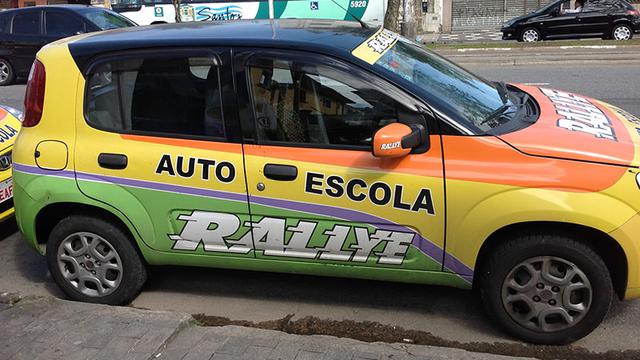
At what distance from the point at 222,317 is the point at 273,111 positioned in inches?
49.5

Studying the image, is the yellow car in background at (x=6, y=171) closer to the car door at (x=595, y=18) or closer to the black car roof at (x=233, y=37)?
the black car roof at (x=233, y=37)

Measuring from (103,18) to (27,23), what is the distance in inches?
87.3

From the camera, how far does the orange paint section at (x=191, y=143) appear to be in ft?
11.0

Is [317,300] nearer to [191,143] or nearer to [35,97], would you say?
[191,143]

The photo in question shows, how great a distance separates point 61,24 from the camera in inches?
517

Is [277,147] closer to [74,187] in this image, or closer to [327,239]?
[327,239]

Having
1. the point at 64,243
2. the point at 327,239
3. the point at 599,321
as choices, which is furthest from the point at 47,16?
the point at 599,321

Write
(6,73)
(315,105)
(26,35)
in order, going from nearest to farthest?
1. (315,105)
2. (26,35)
3. (6,73)

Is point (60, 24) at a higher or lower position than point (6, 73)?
higher

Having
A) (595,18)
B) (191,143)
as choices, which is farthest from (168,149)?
(595,18)

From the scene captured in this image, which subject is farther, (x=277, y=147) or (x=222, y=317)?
(x=222, y=317)

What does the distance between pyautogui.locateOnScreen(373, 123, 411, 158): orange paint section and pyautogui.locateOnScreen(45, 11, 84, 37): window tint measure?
11.3 metres

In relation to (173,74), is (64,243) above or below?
below

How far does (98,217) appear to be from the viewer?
364cm
